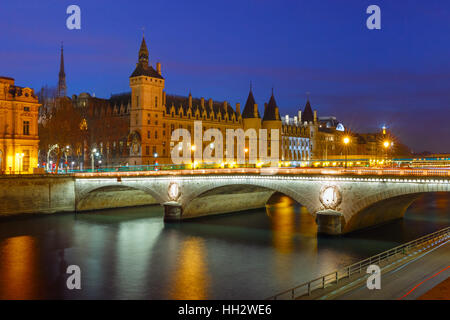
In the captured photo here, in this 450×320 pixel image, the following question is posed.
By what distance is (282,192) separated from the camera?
48.3 metres

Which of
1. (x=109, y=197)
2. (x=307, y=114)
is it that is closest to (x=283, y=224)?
(x=109, y=197)

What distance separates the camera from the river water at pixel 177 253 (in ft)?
91.9

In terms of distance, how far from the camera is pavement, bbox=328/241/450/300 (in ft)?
63.6

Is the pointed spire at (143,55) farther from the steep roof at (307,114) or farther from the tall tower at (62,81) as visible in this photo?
the steep roof at (307,114)

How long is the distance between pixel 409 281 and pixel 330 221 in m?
19.3

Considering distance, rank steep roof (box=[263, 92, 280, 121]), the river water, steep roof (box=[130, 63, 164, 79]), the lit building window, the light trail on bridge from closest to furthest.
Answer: the river water, the light trail on bridge, the lit building window, steep roof (box=[130, 63, 164, 79]), steep roof (box=[263, 92, 280, 121])

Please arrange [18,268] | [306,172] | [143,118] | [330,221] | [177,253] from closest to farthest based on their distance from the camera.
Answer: [18,268]
[177,253]
[330,221]
[306,172]
[143,118]

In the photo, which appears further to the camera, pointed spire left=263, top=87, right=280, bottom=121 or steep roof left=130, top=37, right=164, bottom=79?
pointed spire left=263, top=87, right=280, bottom=121

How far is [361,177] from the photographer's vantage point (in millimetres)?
38406

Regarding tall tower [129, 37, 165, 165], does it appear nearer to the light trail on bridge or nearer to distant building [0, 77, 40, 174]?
distant building [0, 77, 40, 174]

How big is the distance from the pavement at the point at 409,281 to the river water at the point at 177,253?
23.1 ft

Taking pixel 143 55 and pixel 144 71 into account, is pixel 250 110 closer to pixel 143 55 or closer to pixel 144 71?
pixel 143 55

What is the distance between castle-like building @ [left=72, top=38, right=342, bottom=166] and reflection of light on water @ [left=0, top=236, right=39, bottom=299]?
166 ft

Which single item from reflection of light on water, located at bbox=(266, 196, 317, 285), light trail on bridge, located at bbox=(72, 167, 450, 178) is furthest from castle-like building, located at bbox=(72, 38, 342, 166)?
light trail on bridge, located at bbox=(72, 167, 450, 178)
